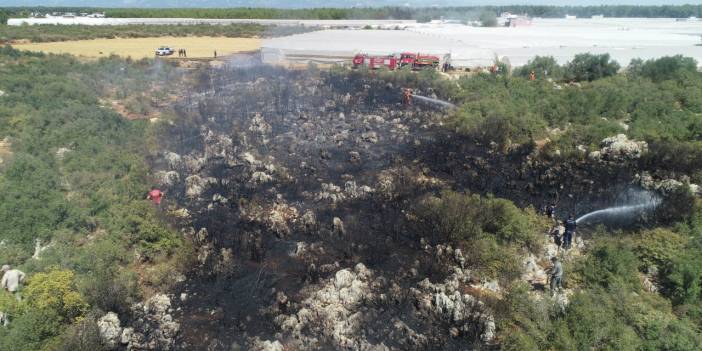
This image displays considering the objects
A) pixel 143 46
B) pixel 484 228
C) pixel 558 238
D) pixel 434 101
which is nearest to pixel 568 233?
pixel 558 238

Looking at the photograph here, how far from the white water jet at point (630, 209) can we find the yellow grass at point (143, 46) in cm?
5398

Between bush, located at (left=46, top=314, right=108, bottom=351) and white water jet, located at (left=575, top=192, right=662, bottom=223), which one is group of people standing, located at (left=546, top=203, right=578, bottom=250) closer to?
white water jet, located at (left=575, top=192, right=662, bottom=223)

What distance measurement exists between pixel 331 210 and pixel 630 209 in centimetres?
1503

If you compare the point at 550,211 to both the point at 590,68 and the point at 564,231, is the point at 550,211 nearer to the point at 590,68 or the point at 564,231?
the point at 564,231

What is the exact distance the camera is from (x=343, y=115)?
36.8 metres

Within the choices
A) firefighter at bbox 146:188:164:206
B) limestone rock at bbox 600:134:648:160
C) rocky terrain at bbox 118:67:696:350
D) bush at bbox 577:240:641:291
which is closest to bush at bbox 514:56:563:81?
rocky terrain at bbox 118:67:696:350

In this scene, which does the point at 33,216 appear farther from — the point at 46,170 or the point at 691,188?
the point at 691,188

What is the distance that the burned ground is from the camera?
14.5 m

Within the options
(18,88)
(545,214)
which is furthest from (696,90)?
(18,88)

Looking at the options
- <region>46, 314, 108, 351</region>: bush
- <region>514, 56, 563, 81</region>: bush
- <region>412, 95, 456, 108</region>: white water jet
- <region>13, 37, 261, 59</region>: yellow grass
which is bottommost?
<region>46, 314, 108, 351</region>: bush

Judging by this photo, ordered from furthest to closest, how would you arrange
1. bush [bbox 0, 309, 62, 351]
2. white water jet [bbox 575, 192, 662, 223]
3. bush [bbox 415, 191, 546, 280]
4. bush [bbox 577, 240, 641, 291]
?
white water jet [bbox 575, 192, 662, 223] < bush [bbox 415, 191, 546, 280] < bush [bbox 577, 240, 641, 291] < bush [bbox 0, 309, 62, 351]

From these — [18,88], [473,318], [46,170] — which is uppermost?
[18,88]

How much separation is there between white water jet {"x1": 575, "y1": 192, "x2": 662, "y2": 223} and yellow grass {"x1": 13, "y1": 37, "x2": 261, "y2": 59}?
53976 millimetres

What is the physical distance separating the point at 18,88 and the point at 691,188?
4855cm
